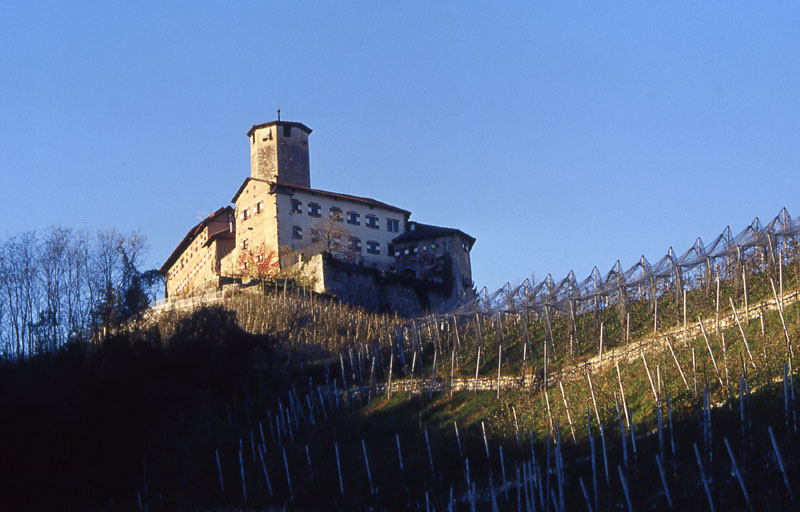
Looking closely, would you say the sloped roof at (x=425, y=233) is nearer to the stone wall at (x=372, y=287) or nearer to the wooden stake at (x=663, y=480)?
the stone wall at (x=372, y=287)

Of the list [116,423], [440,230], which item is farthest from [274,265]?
[116,423]

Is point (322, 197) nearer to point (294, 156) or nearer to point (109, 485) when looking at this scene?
point (294, 156)

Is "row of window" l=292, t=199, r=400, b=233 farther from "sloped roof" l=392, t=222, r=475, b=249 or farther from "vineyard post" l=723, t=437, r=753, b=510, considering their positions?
"vineyard post" l=723, t=437, r=753, b=510

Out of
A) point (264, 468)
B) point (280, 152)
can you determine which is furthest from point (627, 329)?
point (280, 152)

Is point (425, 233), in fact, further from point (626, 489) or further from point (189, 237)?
point (626, 489)

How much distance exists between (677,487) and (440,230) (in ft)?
114

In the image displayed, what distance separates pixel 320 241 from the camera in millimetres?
49844

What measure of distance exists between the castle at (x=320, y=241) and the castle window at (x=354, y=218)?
0.06 metres

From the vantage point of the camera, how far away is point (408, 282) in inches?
1870

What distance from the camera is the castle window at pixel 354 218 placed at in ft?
170

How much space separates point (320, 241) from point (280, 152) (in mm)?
7629

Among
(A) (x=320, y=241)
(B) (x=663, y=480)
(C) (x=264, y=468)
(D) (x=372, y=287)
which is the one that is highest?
(A) (x=320, y=241)

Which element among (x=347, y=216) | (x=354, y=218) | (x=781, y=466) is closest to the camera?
(x=781, y=466)

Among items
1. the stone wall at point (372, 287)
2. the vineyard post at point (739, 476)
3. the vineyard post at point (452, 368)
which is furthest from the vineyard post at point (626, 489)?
the stone wall at point (372, 287)
